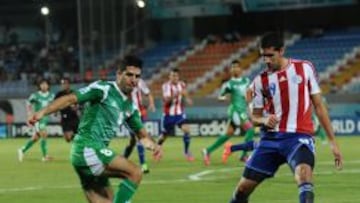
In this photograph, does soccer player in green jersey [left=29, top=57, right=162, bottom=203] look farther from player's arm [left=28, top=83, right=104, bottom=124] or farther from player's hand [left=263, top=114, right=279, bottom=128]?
player's hand [left=263, top=114, right=279, bottom=128]

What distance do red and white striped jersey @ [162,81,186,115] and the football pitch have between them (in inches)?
47.8

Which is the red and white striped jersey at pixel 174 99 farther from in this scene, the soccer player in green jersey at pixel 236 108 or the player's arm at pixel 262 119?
the player's arm at pixel 262 119

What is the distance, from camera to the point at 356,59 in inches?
1747

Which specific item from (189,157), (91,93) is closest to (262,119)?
(91,93)

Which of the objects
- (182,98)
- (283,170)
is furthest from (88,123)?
(182,98)

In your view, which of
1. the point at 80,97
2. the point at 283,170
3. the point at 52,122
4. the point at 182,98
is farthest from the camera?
the point at 52,122

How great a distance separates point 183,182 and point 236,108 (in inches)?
214

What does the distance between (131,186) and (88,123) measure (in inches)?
32.8

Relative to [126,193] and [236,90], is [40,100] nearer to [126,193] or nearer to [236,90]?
[236,90]

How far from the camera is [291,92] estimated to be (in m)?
10.6

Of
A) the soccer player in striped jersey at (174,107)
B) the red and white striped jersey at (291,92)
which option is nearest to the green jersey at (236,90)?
the soccer player in striped jersey at (174,107)

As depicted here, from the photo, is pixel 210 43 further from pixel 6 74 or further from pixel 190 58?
pixel 6 74

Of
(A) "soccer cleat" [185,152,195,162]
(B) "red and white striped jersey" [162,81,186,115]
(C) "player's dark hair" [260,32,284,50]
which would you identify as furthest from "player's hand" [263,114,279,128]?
(B) "red and white striped jersey" [162,81,186,115]

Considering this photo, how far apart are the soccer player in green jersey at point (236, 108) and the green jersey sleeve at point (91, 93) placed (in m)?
12.1
